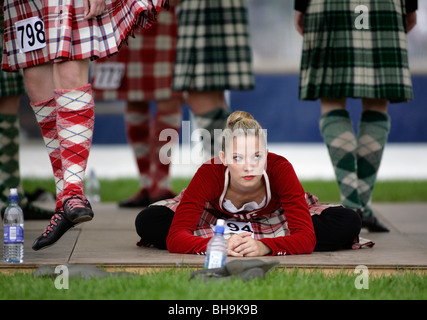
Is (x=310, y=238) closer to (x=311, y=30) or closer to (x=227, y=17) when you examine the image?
(x=311, y=30)

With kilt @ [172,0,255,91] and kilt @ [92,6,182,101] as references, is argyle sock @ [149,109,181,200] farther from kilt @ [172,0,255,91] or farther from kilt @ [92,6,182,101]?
kilt @ [172,0,255,91]

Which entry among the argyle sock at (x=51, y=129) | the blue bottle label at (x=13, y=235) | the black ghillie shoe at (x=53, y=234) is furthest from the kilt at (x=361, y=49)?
the blue bottle label at (x=13, y=235)

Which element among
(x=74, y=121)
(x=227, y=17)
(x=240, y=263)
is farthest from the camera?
(x=227, y=17)

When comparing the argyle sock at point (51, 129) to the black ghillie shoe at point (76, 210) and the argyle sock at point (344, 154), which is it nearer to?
the black ghillie shoe at point (76, 210)

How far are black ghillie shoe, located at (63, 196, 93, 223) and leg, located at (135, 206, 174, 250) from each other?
0.29 m

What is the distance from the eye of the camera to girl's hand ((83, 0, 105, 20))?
2773mm

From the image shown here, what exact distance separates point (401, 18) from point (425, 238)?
1012 mm

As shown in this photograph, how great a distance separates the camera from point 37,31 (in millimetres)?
2850

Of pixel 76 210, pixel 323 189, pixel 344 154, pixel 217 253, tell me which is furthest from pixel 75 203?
pixel 323 189

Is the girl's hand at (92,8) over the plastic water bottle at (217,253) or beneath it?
over

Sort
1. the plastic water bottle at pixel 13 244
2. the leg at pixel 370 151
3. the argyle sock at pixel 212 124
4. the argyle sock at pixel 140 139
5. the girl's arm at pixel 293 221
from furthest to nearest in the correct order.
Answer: the argyle sock at pixel 140 139, the argyle sock at pixel 212 124, the leg at pixel 370 151, the girl's arm at pixel 293 221, the plastic water bottle at pixel 13 244

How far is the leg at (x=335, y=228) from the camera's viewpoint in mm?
2832

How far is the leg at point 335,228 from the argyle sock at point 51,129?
3.39 feet
